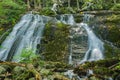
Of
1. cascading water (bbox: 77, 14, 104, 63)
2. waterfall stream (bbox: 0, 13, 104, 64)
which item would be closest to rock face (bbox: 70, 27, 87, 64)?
waterfall stream (bbox: 0, 13, 104, 64)

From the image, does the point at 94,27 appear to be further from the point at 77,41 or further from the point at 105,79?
the point at 105,79

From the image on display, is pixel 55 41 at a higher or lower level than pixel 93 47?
higher

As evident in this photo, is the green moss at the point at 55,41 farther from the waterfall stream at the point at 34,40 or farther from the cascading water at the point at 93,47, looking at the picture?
the cascading water at the point at 93,47

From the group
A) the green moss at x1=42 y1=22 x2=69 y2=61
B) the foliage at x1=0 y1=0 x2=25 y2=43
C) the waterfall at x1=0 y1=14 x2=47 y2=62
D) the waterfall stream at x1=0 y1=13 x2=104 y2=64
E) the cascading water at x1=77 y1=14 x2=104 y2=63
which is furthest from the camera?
the foliage at x1=0 y1=0 x2=25 y2=43

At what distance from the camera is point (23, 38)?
16.3m

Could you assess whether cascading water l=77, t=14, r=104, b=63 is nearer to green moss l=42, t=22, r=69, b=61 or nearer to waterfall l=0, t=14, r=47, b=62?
green moss l=42, t=22, r=69, b=61

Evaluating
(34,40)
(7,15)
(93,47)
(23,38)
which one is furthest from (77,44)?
(7,15)

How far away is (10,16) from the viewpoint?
19.8m

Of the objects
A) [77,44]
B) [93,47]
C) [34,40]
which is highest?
[34,40]

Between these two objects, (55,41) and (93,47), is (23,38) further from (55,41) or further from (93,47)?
(93,47)

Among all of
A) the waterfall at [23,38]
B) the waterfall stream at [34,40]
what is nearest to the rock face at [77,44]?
the waterfall stream at [34,40]

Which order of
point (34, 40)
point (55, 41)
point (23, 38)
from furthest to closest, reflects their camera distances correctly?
point (23, 38) → point (34, 40) → point (55, 41)

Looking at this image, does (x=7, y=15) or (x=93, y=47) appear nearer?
(x=93, y=47)

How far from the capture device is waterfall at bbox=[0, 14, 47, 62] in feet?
48.4
